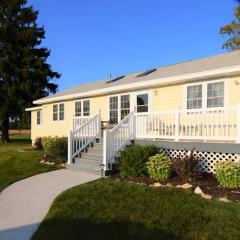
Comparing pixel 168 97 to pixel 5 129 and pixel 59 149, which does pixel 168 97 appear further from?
pixel 5 129

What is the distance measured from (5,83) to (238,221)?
98.2 ft

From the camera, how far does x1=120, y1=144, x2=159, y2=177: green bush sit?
423 inches

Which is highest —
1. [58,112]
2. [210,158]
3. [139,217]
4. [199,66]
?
[199,66]

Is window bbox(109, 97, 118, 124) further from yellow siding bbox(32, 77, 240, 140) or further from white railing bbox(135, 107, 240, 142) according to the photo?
white railing bbox(135, 107, 240, 142)

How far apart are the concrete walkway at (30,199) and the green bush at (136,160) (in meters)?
1.14

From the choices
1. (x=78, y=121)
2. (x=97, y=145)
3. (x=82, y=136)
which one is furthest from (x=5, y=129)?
(x=97, y=145)

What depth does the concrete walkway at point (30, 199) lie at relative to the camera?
6.82 metres

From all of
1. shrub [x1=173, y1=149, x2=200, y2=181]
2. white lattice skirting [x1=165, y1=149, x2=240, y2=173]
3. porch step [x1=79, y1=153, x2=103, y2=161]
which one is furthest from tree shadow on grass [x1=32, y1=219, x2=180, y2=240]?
porch step [x1=79, y1=153, x2=103, y2=161]

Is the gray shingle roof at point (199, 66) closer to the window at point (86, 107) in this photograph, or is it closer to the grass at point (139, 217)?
the window at point (86, 107)

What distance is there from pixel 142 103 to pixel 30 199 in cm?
882

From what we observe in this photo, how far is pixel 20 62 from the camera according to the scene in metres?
33.5

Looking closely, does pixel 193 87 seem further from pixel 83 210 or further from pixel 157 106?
pixel 83 210

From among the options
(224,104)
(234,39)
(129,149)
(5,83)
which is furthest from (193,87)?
(5,83)

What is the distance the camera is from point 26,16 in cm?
3447
